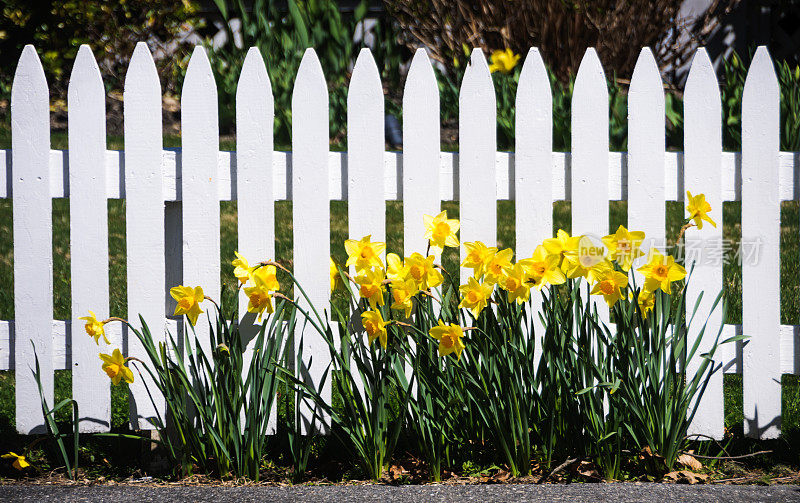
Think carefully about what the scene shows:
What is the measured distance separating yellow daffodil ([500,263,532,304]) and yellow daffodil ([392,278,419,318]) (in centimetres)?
23

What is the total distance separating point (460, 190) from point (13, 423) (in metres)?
1.65

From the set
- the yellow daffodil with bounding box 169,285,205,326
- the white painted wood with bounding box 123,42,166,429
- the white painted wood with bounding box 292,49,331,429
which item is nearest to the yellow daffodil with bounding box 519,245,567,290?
the white painted wood with bounding box 292,49,331,429

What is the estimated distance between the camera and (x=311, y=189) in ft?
7.23

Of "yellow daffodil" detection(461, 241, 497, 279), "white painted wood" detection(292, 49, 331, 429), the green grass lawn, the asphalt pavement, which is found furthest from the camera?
the green grass lawn

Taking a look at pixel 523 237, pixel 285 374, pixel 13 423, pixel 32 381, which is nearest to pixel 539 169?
pixel 523 237

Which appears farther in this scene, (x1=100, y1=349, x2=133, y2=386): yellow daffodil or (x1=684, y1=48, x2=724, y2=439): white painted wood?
(x1=684, y1=48, x2=724, y2=439): white painted wood

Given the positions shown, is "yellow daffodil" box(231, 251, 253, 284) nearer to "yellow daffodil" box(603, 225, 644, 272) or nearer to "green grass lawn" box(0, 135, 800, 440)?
"green grass lawn" box(0, 135, 800, 440)

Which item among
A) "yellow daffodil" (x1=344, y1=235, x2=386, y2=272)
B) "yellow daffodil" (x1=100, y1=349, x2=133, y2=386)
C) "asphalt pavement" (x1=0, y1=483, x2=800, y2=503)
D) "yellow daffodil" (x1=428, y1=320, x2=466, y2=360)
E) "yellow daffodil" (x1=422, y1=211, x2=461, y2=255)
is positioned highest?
"yellow daffodil" (x1=422, y1=211, x2=461, y2=255)

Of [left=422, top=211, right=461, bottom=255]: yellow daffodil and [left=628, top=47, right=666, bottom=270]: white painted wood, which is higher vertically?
[left=628, top=47, right=666, bottom=270]: white painted wood

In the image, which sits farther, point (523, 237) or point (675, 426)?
point (523, 237)

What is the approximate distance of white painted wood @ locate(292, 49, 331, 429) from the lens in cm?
219

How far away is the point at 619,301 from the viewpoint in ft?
6.52

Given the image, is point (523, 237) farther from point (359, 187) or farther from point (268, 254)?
point (268, 254)

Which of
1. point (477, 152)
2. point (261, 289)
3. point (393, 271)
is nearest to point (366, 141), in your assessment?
point (477, 152)
